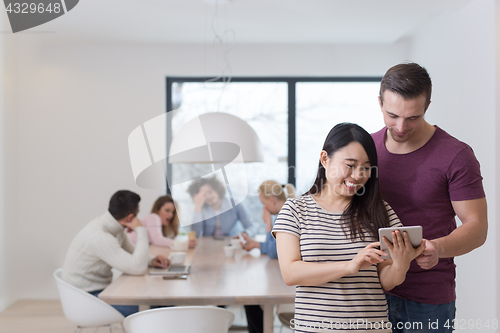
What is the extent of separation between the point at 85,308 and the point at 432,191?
1.89m

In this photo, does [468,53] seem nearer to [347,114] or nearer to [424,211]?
[347,114]

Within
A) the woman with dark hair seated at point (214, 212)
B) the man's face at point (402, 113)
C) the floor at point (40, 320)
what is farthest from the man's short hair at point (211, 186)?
the man's face at point (402, 113)

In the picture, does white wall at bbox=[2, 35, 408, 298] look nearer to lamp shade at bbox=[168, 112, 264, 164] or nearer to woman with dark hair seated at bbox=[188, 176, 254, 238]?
woman with dark hair seated at bbox=[188, 176, 254, 238]

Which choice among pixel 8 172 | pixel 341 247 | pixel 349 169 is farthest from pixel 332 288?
pixel 8 172

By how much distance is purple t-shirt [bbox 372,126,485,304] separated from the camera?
1.31 meters

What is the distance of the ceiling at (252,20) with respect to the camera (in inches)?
117

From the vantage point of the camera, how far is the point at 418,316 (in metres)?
1.38

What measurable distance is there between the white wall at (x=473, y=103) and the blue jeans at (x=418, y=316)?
149cm

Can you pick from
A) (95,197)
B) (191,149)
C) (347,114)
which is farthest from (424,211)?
(95,197)

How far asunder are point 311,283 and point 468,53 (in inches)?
98.1

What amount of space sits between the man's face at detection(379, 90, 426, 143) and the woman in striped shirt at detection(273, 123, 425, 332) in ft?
0.44

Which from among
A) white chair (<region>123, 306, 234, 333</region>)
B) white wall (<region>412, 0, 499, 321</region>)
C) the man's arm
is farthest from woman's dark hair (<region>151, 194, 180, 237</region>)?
the man's arm

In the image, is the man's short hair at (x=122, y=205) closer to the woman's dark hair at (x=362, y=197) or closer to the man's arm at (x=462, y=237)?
the woman's dark hair at (x=362, y=197)

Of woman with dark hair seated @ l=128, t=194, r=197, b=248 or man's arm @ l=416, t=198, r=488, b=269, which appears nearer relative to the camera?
man's arm @ l=416, t=198, r=488, b=269
